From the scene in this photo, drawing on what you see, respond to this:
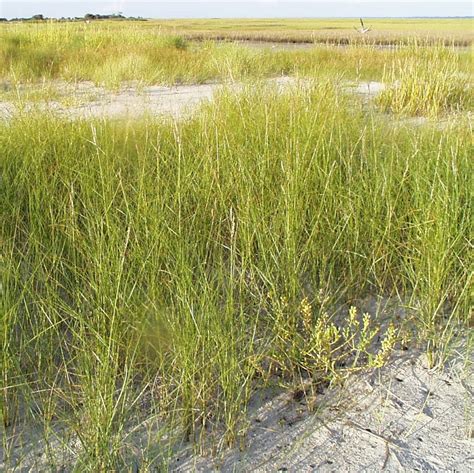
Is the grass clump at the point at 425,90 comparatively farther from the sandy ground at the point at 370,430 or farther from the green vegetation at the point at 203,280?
the sandy ground at the point at 370,430

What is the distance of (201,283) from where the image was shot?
142cm

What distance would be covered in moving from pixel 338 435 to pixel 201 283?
1.74 feet

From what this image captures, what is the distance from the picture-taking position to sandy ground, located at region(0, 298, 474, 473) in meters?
1.27

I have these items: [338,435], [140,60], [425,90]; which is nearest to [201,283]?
[338,435]

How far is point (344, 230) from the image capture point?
2.05 meters

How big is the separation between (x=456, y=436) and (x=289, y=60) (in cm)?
939

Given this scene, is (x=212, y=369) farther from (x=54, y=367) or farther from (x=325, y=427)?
(x=54, y=367)

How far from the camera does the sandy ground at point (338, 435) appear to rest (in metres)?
1.27

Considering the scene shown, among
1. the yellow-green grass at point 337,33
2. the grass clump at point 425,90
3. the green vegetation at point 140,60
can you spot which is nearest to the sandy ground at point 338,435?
the yellow-green grass at point 337,33

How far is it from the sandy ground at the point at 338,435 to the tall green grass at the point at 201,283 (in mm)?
46

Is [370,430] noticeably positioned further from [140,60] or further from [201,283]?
[140,60]

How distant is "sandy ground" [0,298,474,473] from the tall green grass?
5 centimetres

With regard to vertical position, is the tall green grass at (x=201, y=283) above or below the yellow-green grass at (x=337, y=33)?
below

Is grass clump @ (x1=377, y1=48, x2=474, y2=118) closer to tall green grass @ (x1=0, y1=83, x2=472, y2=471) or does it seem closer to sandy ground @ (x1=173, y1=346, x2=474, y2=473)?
tall green grass @ (x1=0, y1=83, x2=472, y2=471)
